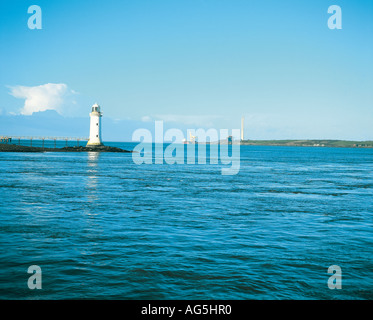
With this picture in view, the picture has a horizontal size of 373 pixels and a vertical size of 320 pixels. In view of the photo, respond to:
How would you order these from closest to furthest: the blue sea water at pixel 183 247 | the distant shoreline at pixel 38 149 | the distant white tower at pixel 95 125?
the blue sea water at pixel 183 247
the distant white tower at pixel 95 125
the distant shoreline at pixel 38 149

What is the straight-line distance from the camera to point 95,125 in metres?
108

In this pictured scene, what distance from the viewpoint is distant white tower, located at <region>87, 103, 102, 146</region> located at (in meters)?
106

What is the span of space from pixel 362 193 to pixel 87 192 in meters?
23.4

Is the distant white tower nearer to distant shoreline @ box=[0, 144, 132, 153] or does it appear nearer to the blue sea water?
distant shoreline @ box=[0, 144, 132, 153]

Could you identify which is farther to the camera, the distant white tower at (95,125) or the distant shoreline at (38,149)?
the distant shoreline at (38,149)

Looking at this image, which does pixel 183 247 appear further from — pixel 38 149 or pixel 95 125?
pixel 38 149

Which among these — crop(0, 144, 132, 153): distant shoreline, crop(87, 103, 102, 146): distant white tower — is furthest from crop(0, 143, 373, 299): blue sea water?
crop(0, 144, 132, 153): distant shoreline

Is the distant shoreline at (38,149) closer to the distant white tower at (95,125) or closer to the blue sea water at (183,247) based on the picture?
the distant white tower at (95,125)

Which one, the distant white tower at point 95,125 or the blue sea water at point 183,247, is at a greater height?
the distant white tower at point 95,125

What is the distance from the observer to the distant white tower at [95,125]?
10569 cm

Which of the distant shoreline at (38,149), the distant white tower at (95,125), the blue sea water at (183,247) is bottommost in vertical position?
the blue sea water at (183,247)

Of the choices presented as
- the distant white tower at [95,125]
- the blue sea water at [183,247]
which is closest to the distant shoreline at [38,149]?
the distant white tower at [95,125]
